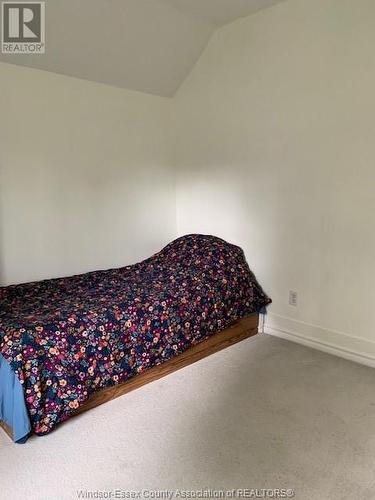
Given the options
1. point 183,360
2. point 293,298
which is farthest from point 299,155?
point 183,360

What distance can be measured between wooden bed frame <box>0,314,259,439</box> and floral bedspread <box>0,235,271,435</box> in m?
0.07

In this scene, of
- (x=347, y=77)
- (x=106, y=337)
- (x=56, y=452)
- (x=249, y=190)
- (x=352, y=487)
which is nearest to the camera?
(x=352, y=487)

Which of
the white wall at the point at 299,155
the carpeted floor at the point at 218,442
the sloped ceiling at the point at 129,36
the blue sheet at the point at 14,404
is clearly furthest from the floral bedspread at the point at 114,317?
the sloped ceiling at the point at 129,36

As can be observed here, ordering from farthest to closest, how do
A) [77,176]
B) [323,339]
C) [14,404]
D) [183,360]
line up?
[77,176]
[323,339]
[183,360]
[14,404]

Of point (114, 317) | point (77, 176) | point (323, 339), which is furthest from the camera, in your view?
point (77, 176)

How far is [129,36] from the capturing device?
2865mm

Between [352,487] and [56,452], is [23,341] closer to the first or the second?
[56,452]

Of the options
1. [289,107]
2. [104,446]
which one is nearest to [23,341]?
[104,446]

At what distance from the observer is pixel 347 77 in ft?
8.09

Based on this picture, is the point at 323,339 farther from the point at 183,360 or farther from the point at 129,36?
the point at 129,36

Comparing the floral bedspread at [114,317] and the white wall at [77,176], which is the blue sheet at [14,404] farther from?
the white wall at [77,176]

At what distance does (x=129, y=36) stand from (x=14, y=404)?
100 inches

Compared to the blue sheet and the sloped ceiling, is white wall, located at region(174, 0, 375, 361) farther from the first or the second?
the blue sheet

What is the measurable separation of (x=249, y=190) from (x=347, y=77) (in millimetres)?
1044
